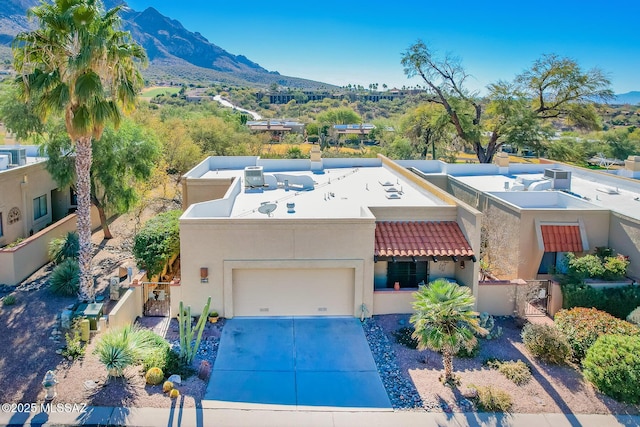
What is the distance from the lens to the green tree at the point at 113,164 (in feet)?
86.2

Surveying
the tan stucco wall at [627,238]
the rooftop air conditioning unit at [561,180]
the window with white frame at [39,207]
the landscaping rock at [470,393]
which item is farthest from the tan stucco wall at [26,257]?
the rooftop air conditioning unit at [561,180]

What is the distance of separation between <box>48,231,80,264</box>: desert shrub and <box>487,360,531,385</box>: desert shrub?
62.0ft

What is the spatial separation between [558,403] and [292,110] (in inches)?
4789

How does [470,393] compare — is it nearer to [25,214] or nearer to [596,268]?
[596,268]

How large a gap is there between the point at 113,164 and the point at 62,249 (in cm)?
509

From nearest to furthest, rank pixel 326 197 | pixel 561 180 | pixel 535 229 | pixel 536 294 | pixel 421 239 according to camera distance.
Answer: pixel 421 239, pixel 536 294, pixel 535 229, pixel 326 197, pixel 561 180

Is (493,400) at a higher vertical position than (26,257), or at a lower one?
lower

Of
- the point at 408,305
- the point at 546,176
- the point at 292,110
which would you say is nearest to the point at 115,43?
the point at 408,305

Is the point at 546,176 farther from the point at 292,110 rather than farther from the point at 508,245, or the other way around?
the point at 292,110

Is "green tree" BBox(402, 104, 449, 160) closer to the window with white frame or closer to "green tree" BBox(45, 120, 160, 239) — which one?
"green tree" BBox(45, 120, 160, 239)

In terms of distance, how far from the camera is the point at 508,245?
2183 centimetres

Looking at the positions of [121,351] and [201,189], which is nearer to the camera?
[121,351]

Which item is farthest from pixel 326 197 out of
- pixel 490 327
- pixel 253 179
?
pixel 490 327

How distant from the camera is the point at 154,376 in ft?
46.9
